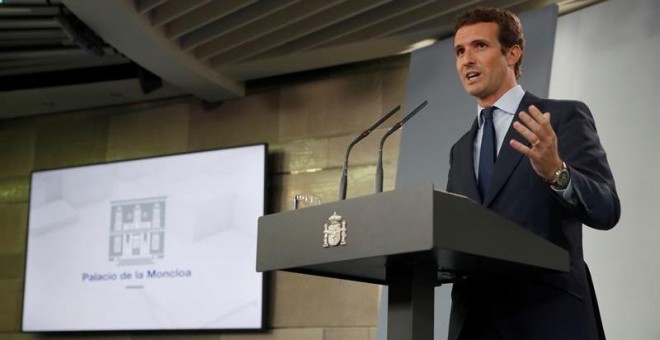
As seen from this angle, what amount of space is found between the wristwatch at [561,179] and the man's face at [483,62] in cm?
35

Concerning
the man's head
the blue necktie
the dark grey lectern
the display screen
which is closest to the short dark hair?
the man's head

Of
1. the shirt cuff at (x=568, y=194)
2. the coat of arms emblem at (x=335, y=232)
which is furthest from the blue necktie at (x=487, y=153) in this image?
the coat of arms emblem at (x=335, y=232)

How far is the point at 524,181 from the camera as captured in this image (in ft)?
5.66

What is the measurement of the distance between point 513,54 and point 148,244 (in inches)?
192

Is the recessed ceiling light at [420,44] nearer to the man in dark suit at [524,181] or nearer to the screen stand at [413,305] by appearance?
the man in dark suit at [524,181]

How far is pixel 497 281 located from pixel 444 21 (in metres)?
3.65

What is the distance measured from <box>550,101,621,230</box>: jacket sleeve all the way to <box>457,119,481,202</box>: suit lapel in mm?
193

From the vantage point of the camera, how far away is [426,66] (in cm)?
536

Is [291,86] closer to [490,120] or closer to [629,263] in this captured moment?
[629,263]

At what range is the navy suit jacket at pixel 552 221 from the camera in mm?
1642

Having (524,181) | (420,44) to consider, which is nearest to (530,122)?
(524,181)

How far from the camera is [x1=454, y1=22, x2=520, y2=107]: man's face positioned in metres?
1.85

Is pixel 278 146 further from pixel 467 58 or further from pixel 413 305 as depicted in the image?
pixel 413 305

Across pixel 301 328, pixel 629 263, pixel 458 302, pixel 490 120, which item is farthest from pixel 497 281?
pixel 301 328
